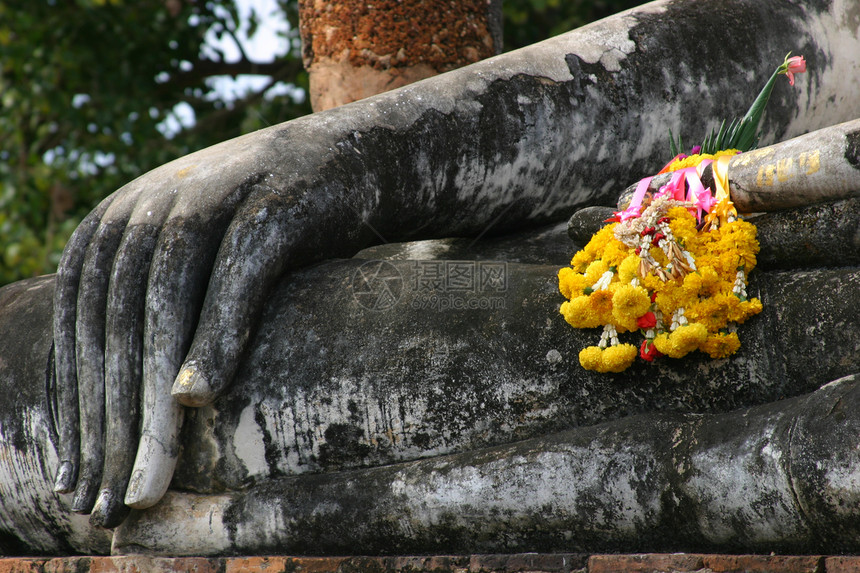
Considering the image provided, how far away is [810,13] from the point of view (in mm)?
3316

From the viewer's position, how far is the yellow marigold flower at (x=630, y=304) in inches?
81.1

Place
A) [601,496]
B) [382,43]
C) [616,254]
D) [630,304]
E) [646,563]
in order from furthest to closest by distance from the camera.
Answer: [382,43]
[616,254]
[630,304]
[601,496]
[646,563]

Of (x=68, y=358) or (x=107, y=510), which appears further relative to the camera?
(x=68, y=358)

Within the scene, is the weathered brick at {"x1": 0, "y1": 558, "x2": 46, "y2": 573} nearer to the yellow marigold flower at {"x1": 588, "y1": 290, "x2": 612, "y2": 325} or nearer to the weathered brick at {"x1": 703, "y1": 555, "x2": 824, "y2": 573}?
the yellow marigold flower at {"x1": 588, "y1": 290, "x2": 612, "y2": 325}

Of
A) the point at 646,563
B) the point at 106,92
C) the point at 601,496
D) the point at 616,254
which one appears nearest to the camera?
the point at 646,563

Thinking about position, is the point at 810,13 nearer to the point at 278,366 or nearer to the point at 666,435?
the point at 666,435

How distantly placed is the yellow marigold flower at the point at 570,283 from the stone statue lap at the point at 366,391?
65mm

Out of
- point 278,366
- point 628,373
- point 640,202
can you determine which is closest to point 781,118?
point 640,202

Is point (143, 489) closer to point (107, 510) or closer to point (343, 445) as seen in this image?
point (107, 510)

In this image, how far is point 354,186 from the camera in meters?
2.52

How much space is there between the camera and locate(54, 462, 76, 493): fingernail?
227cm

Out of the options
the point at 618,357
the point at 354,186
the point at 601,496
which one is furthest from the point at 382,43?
the point at 601,496

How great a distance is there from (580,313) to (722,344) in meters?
0.32

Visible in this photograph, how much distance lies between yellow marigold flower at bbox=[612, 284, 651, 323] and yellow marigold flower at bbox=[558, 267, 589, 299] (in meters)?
0.10
